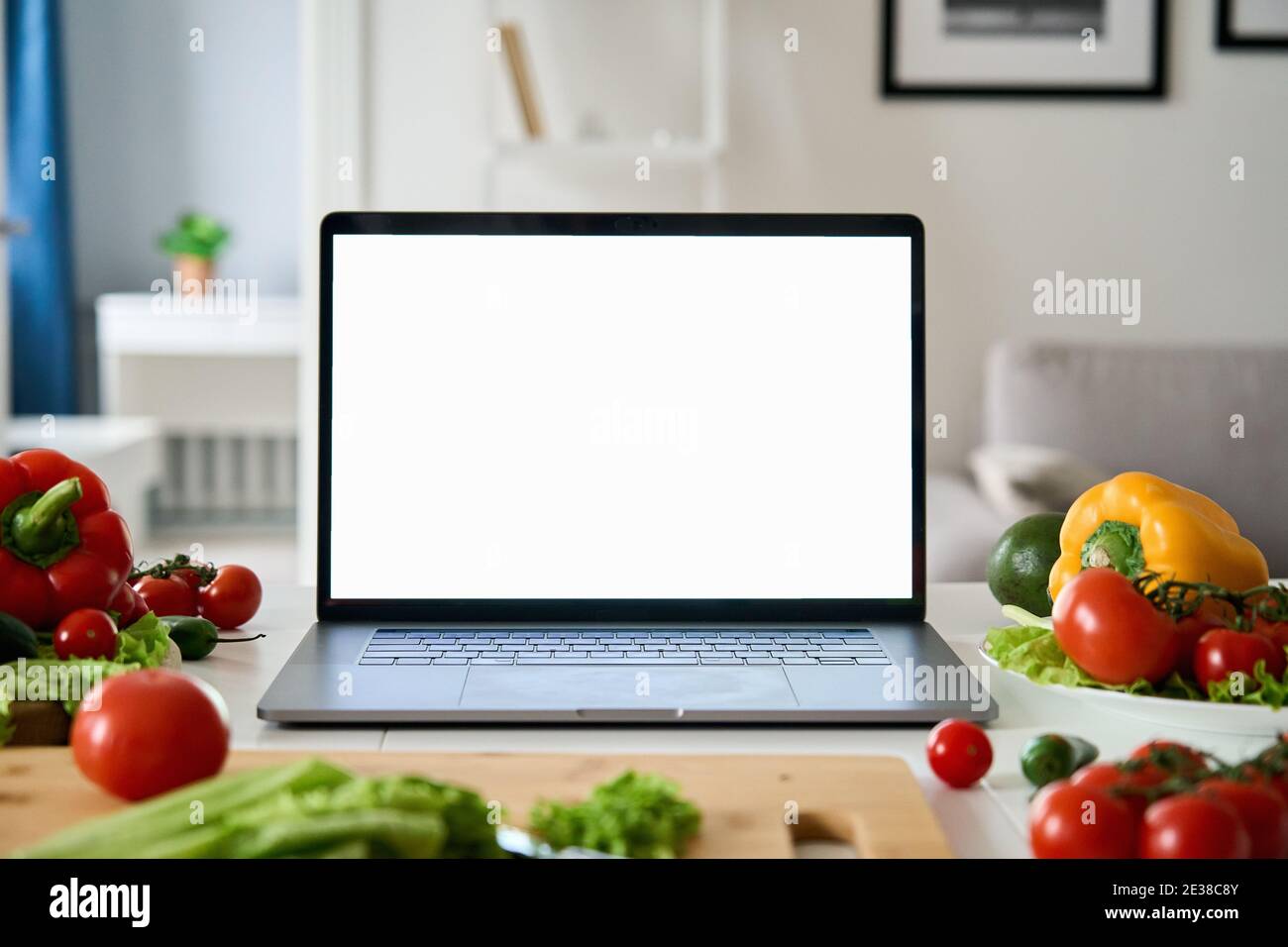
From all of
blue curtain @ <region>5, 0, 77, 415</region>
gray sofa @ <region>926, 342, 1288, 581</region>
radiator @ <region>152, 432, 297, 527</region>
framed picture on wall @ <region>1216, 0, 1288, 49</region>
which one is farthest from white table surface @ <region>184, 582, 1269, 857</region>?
radiator @ <region>152, 432, 297, 527</region>

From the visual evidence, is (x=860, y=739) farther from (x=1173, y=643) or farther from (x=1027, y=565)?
(x=1027, y=565)

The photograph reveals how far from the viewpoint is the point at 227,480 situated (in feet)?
15.5

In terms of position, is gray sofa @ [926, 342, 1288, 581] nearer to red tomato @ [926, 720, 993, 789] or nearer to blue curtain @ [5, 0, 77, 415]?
red tomato @ [926, 720, 993, 789]

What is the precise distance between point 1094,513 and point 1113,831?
1.81 ft

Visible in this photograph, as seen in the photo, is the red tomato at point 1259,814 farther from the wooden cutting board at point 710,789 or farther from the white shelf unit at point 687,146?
the white shelf unit at point 687,146

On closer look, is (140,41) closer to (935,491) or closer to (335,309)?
(935,491)

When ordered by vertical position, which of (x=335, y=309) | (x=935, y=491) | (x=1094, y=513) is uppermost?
(x=335, y=309)

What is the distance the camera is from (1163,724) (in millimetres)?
794

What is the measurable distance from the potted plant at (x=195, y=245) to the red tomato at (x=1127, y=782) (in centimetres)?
411

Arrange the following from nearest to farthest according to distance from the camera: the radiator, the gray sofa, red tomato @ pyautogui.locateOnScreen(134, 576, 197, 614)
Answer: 1. red tomato @ pyautogui.locateOnScreen(134, 576, 197, 614)
2. the gray sofa
3. the radiator

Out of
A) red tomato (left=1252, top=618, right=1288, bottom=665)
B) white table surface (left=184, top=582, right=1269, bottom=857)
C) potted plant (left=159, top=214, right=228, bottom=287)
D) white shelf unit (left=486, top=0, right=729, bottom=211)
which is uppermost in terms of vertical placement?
white shelf unit (left=486, top=0, right=729, bottom=211)

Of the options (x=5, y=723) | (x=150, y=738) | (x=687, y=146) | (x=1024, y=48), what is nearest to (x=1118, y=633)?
(x=150, y=738)

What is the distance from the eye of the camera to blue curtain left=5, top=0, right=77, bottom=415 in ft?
13.9
